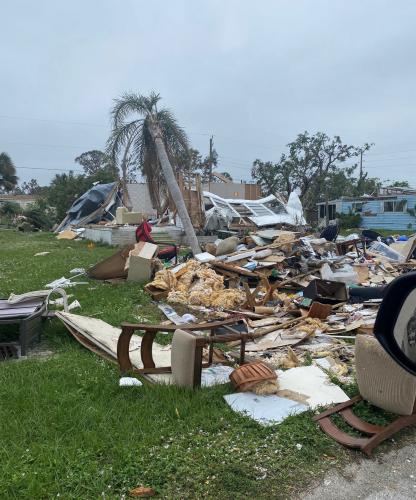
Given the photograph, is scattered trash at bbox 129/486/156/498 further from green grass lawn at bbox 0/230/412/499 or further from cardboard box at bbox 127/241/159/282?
cardboard box at bbox 127/241/159/282

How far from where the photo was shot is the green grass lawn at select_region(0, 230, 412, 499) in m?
2.54

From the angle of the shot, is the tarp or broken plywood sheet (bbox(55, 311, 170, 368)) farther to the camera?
the tarp

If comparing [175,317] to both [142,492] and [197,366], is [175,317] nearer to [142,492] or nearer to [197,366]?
[197,366]

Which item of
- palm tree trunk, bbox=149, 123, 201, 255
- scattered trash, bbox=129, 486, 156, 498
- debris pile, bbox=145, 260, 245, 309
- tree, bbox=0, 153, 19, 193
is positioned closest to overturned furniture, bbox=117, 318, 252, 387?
scattered trash, bbox=129, 486, 156, 498

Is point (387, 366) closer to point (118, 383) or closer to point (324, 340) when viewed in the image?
point (118, 383)

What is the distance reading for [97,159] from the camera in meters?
67.3

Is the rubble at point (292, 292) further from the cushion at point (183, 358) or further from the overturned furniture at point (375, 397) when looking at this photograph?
the cushion at point (183, 358)

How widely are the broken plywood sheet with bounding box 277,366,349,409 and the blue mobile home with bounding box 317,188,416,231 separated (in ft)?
97.3

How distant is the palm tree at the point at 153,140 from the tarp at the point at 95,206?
41.3ft

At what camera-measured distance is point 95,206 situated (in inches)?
1080

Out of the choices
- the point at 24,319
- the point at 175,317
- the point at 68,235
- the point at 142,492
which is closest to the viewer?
the point at 142,492

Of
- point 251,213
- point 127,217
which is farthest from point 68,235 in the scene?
point 251,213

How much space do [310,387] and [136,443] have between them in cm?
175

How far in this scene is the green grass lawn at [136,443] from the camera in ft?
A: 8.34
